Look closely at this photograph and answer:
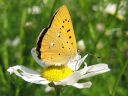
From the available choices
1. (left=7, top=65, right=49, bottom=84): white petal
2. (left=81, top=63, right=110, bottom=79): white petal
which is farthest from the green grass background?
(left=81, top=63, right=110, bottom=79): white petal

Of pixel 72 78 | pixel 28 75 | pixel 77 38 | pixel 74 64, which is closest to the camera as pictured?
pixel 72 78

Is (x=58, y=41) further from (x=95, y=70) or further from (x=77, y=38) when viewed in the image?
(x=77, y=38)

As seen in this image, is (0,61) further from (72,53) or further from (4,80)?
(72,53)

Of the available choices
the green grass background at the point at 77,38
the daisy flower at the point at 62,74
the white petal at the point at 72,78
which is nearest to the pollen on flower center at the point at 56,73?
the daisy flower at the point at 62,74

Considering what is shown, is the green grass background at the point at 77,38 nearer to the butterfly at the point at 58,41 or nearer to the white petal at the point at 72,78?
the butterfly at the point at 58,41

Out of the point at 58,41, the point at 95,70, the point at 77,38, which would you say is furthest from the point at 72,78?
the point at 77,38

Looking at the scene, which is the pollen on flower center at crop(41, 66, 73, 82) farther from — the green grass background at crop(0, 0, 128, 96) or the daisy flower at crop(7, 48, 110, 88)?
the green grass background at crop(0, 0, 128, 96)
